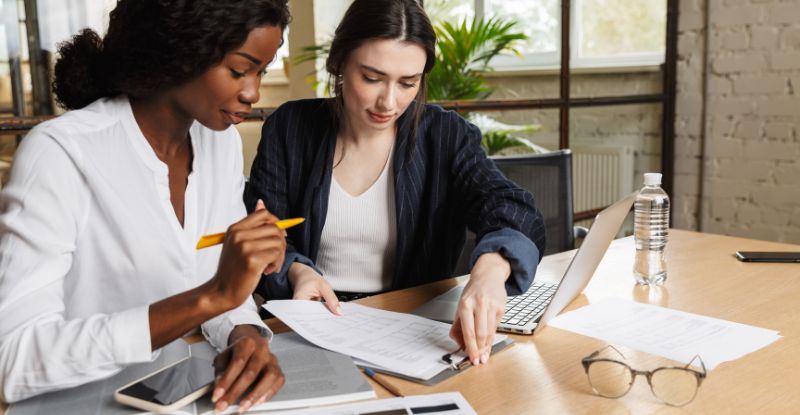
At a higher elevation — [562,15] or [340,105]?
[562,15]

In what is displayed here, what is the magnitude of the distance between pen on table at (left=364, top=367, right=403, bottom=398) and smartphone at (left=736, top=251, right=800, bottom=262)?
3.21ft

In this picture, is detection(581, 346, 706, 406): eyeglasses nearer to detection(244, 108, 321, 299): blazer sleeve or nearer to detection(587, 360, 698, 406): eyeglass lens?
detection(587, 360, 698, 406): eyeglass lens

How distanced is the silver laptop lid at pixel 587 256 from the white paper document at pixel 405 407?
0.29m

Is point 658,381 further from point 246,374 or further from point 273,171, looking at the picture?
point 273,171

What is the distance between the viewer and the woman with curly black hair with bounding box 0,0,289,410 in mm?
849

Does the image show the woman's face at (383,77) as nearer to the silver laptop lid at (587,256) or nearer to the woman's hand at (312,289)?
the woman's hand at (312,289)

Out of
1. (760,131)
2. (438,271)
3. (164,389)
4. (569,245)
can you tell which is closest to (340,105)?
(438,271)

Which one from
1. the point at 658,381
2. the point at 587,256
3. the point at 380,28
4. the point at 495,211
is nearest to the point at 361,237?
the point at 495,211

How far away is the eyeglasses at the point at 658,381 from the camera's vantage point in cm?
88

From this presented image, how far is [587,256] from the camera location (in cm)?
117

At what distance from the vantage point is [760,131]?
3.09 meters

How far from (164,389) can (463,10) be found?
11.2 feet

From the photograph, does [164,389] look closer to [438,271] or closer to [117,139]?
[117,139]

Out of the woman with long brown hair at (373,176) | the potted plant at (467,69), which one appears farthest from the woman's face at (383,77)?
the potted plant at (467,69)
